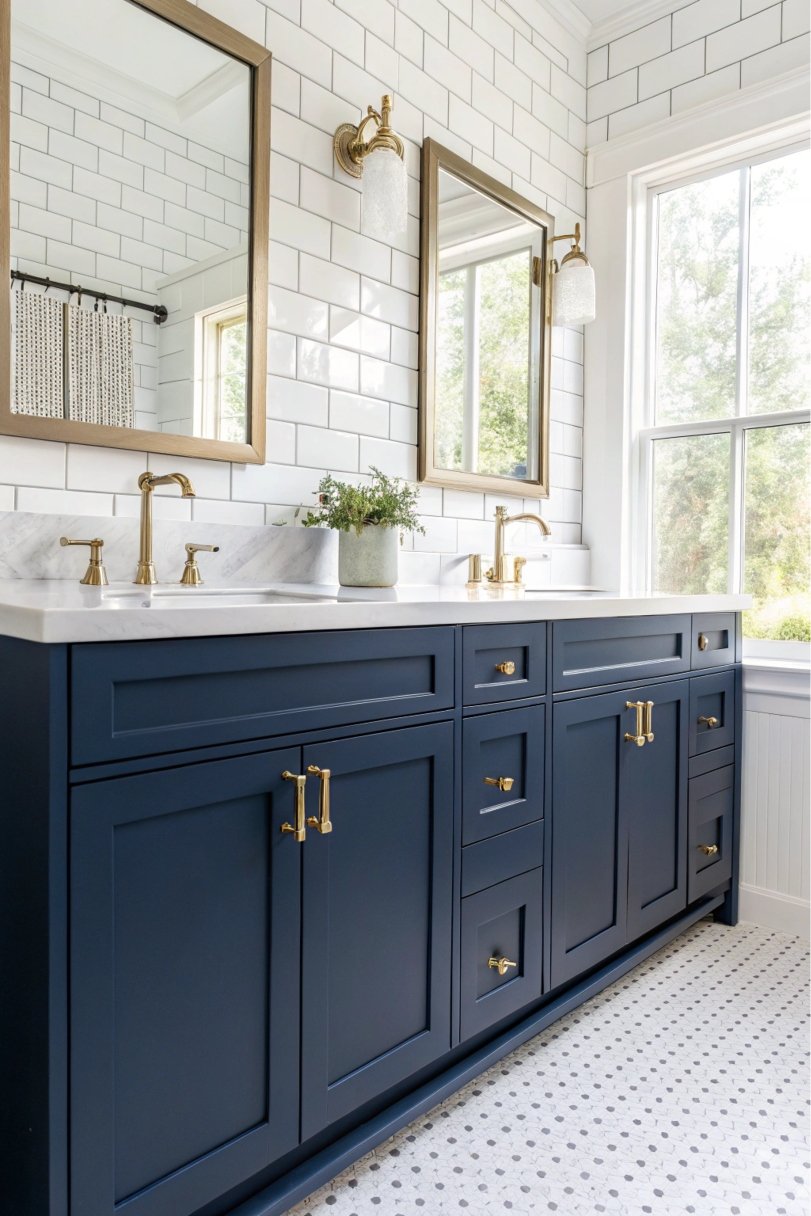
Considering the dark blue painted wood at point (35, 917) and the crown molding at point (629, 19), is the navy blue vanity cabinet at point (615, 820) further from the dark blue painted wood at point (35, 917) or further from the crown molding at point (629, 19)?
the crown molding at point (629, 19)

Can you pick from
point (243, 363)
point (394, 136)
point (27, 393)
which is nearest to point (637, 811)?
point (243, 363)

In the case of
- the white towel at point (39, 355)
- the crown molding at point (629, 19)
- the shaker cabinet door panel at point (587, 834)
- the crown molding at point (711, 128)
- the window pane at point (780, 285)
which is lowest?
the shaker cabinet door panel at point (587, 834)

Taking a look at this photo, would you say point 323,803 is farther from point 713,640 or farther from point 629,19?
point 629,19

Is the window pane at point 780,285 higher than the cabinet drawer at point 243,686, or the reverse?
the window pane at point 780,285

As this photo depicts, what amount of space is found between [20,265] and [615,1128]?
1.88 metres

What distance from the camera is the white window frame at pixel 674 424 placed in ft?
8.09

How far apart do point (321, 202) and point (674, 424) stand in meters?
1.39

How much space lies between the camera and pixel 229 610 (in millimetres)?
1034

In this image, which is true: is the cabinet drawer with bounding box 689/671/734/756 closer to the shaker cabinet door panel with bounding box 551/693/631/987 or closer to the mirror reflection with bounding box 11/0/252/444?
the shaker cabinet door panel with bounding box 551/693/631/987

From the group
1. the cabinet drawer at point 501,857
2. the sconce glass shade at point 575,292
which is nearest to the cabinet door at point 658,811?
the cabinet drawer at point 501,857

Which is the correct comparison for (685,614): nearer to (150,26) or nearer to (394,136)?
(394,136)

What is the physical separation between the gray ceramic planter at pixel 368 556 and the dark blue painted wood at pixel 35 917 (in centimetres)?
90

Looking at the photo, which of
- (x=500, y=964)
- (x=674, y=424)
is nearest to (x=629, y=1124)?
(x=500, y=964)

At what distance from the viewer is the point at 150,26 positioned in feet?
Answer: 5.20
